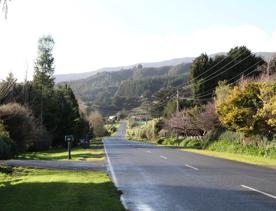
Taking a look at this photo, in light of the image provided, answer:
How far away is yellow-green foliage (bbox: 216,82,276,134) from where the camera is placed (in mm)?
36875

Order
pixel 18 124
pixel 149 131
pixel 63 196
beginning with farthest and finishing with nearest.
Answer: pixel 149 131 → pixel 18 124 → pixel 63 196

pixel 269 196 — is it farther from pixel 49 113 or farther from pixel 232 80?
pixel 232 80

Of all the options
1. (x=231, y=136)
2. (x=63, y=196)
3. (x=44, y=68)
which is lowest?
(x=63, y=196)

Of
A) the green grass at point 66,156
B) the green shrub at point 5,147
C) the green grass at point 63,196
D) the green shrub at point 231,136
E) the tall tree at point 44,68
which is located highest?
the tall tree at point 44,68

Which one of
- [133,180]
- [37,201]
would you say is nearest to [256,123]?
[133,180]

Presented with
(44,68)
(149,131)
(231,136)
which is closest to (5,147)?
(231,136)

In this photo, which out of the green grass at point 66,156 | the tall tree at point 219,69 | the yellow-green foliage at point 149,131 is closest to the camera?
the green grass at point 66,156

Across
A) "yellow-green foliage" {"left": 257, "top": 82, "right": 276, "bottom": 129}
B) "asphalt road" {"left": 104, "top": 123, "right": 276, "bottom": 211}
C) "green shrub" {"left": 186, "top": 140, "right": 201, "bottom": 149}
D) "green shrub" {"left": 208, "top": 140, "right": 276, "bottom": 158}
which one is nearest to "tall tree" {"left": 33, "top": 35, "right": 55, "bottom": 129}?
"green shrub" {"left": 186, "top": 140, "right": 201, "bottom": 149}

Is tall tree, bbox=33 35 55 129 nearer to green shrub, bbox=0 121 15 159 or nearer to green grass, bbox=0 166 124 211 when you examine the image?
green shrub, bbox=0 121 15 159

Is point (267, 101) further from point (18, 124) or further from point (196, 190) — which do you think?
point (18, 124)

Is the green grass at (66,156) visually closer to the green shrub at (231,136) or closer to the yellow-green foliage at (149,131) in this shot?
the green shrub at (231,136)

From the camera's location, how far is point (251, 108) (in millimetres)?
39781

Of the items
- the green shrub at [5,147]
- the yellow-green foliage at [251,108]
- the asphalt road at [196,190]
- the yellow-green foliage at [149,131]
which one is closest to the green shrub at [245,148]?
the yellow-green foliage at [251,108]

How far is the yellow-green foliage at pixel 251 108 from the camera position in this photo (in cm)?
3688
